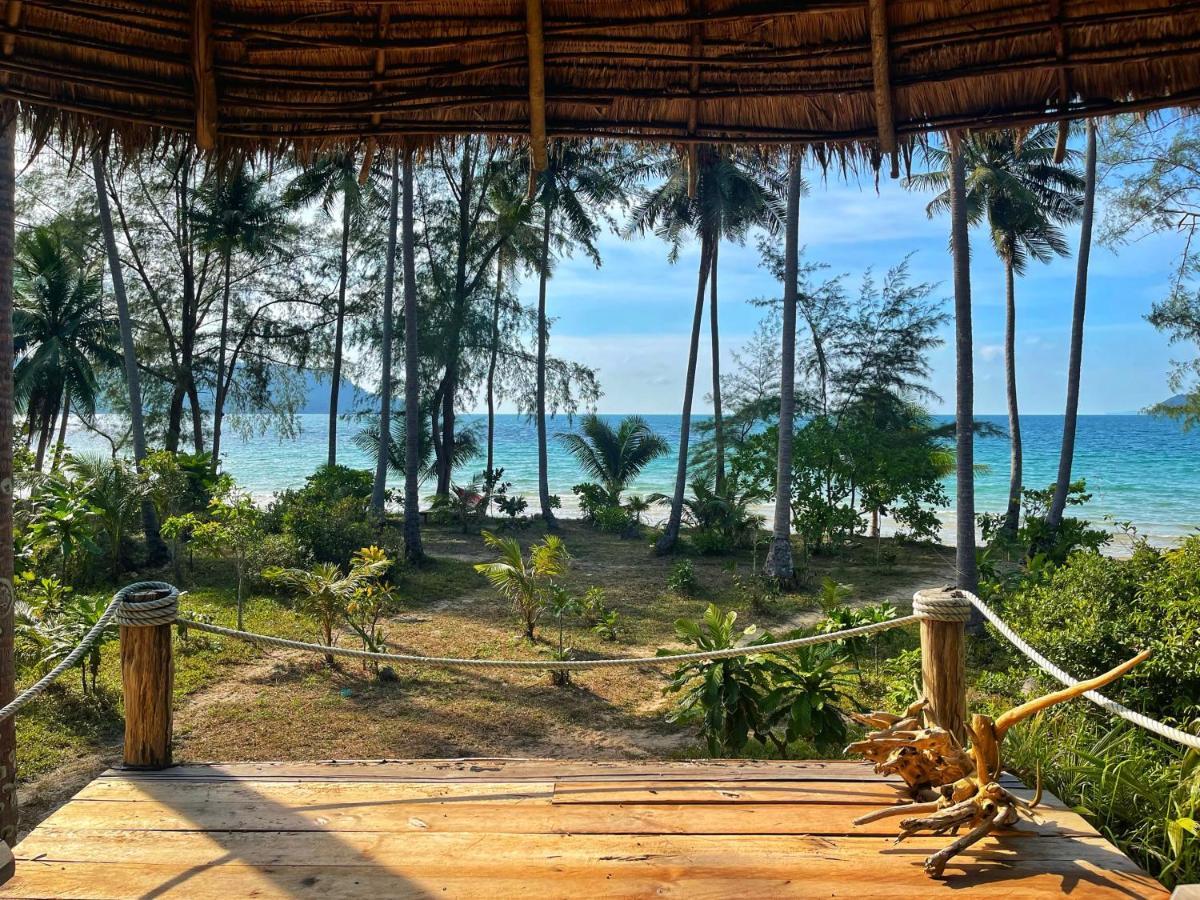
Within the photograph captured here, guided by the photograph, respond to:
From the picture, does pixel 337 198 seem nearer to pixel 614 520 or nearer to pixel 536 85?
pixel 614 520

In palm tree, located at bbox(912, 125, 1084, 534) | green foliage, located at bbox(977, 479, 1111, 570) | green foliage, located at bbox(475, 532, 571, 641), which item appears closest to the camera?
green foliage, located at bbox(475, 532, 571, 641)

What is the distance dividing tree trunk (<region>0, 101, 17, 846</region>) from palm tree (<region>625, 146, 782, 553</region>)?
477 inches

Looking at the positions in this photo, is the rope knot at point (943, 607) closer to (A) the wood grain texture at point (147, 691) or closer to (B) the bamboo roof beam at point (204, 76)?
(A) the wood grain texture at point (147, 691)

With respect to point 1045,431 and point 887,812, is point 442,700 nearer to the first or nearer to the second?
point 887,812

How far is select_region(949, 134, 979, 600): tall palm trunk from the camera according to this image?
27.5 feet

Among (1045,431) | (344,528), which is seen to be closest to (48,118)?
(344,528)

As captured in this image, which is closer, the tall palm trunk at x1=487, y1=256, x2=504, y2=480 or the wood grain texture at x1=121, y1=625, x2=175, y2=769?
the wood grain texture at x1=121, y1=625, x2=175, y2=769

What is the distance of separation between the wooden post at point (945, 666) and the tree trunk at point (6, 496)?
3.74 meters

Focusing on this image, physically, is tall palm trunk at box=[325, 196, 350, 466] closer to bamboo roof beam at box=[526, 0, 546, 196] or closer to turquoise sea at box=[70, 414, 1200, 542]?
turquoise sea at box=[70, 414, 1200, 542]

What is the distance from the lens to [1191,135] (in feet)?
37.6

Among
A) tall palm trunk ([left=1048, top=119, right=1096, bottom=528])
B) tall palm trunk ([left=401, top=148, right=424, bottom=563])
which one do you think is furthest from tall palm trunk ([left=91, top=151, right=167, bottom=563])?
tall palm trunk ([left=1048, top=119, right=1096, bottom=528])

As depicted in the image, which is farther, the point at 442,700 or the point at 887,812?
the point at 442,700

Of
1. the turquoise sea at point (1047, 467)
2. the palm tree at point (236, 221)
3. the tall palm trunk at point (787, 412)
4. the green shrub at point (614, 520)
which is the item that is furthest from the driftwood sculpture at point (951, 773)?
the turquoise sea at point (1047, 467)

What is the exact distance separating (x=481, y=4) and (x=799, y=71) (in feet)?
4.18
